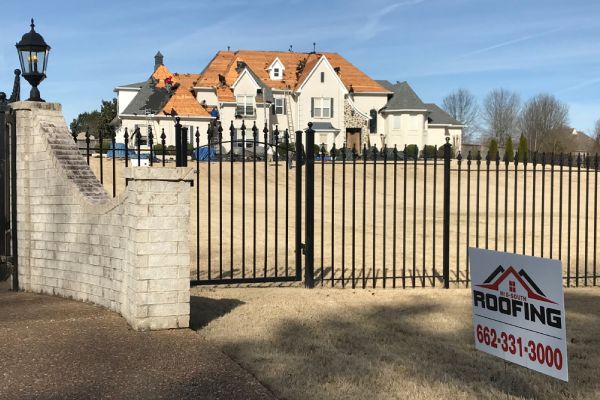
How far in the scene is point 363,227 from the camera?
924 cm

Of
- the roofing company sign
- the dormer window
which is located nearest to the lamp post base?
the roofing company sign

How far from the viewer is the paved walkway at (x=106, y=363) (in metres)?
4.65

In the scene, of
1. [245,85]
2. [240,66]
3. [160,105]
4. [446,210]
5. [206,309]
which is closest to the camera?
[206,309]

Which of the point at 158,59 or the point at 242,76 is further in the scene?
the point at 158,59

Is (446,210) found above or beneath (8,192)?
beneath

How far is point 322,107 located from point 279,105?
11.3ft

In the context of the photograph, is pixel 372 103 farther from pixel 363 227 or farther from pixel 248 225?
pixel 363 227

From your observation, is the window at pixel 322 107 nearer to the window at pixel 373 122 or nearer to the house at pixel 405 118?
the window at pixel 373 122

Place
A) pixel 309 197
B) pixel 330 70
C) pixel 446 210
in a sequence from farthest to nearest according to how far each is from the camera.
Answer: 1. pixel 330 70
2. pixel 446 210
3. pixel 309 197

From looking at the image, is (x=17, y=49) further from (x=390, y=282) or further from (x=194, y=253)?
(x=390, y=282)

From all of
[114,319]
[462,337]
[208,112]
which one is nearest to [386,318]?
[462,337]

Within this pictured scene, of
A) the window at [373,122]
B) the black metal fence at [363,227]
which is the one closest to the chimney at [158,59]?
the window at [373,122]

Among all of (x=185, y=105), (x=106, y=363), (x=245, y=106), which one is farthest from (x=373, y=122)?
(x=106, y=363)

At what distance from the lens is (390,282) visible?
10.7 metres
